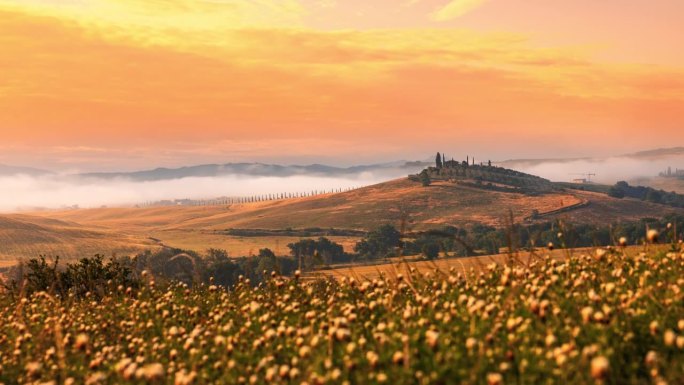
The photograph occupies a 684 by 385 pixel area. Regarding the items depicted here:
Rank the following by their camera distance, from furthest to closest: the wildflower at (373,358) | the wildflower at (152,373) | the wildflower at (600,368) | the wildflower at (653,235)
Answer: the wildflower at (653,235) → the wildflower at (152,373) → the wildflower at (373,358) → the wildflower at (600,368)

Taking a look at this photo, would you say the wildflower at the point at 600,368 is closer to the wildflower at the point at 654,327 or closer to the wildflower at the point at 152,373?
the wildflower at the point at 654,327

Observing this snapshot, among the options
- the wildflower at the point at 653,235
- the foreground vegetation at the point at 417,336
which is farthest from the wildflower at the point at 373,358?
the wildflower at the point at 653,235

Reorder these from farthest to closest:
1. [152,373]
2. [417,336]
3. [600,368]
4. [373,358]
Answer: [417,336] < [152,373] < [373,358] < [600,368]

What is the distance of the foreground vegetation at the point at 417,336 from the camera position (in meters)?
7.47

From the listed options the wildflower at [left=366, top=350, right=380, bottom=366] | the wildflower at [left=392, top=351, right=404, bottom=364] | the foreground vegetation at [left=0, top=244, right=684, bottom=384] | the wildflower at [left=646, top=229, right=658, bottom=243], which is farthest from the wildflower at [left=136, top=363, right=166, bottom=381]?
the wildflower at [left=646, top=229, right=658, bottom=243]

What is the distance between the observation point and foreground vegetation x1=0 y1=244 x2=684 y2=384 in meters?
7.47

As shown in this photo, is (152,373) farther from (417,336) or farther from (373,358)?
(417,336)

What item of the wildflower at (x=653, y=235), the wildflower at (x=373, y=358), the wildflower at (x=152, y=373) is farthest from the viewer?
the wildflower at (x=653, y=235)

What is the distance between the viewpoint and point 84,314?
1498 centimetres

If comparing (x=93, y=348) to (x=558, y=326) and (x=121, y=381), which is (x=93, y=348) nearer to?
(x=121, y=381)

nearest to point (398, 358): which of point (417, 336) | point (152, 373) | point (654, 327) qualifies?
point (417, 336)

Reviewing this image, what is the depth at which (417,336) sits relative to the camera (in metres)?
8.19

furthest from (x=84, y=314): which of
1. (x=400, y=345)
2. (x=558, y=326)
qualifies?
(x=558, y=326)

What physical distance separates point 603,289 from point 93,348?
8303mm
